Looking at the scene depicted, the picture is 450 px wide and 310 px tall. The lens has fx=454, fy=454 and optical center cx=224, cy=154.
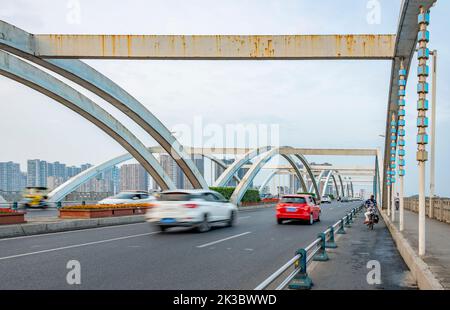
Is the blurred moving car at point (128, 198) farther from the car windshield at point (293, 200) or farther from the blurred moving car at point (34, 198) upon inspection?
the blurred moving car at point (34, 198)

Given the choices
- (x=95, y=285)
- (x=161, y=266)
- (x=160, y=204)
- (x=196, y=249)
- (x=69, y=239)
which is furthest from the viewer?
(x=160, y=204)

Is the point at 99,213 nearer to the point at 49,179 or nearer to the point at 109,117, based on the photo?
the point at 109,117

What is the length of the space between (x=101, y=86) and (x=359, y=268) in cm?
2280

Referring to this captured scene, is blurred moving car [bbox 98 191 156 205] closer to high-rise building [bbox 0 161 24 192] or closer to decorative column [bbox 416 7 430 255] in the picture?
decorative column [bbox 416 7 430 255]

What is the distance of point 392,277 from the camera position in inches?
329

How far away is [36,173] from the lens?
106062mm

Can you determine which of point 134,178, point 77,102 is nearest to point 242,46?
point 77,102

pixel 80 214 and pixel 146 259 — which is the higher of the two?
pixel 146 259

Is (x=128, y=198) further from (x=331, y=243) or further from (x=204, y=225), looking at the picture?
(x=331, y=243)

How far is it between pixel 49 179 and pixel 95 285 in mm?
108219

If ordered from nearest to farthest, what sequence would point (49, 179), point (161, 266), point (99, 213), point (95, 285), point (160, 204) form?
point (95, 285) < point (161, 266) < point (160, 204) < point (99, 213) < point (49, 179)

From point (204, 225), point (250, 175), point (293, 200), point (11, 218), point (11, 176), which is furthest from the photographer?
point (11, 176)

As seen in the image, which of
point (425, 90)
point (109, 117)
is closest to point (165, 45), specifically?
point (425, 90)

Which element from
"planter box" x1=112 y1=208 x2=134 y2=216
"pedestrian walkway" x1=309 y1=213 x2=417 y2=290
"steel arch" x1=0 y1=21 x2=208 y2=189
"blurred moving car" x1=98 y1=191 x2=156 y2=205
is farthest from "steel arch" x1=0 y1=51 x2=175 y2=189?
"pedestrian walkway" x1=309 y1=213 x2=417 y2=290
